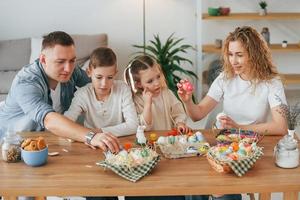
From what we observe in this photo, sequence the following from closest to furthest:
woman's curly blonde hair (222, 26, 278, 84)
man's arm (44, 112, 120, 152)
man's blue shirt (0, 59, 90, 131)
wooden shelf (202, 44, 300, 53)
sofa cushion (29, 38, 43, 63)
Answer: man's arm (44, 112, 120, 152)
man's blue shirt (0, 59, 90, 131)
woman's curly blonde hair (222, 26, 278, 84)
sofa cushion (29, 38, 43, 63)
wooden shelf (202, 44, 300, 53)

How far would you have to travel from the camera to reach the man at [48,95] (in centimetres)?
202

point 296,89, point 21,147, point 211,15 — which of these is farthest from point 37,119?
point 296,89

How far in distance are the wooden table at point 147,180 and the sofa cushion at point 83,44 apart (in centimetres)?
273

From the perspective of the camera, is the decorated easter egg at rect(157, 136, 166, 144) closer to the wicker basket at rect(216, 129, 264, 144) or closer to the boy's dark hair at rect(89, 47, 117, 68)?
the wicker basket at rect(216, 129, 264, 144)

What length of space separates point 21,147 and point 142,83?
0.74 m

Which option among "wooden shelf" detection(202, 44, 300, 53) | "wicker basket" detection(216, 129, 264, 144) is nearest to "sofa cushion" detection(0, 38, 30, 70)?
"wooden shelf" detection(202, 44, 300, 53)

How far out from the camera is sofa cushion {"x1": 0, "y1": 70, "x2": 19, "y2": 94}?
169 inches

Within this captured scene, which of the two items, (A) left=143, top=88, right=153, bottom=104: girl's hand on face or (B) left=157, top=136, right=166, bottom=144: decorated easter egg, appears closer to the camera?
(B) left=157, top=136, right=166, bottom=144: decorated easter egg

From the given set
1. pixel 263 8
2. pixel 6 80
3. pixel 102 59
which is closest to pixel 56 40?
pixel 102 59

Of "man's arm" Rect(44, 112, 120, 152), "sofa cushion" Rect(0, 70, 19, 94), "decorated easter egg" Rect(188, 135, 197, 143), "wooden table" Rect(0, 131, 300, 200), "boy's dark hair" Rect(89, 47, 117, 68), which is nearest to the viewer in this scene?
"wooden table" Rect(0, 131, 300, 200)

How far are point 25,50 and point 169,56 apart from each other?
56.8 inches

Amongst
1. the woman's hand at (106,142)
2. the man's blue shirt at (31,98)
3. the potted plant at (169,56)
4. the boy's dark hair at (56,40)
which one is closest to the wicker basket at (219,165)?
the woman's hand at (106,142)

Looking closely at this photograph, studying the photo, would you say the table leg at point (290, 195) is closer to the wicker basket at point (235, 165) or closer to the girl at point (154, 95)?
the wicker basket at point (235, 165)

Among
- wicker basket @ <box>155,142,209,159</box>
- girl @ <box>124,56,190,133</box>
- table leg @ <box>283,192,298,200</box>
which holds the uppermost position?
girl @ <box>124,56,190,133</box>
